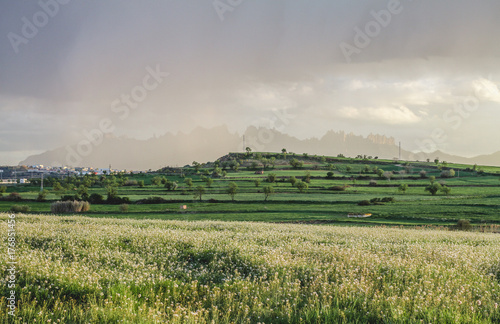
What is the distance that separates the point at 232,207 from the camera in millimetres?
70938

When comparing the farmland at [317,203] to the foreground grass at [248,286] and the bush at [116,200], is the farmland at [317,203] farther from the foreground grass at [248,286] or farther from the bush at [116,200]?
the foreground grass at [248,286]

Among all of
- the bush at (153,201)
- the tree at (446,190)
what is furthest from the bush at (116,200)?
the tree at (446,190)

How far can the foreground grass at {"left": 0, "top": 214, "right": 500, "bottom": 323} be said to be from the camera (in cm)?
690

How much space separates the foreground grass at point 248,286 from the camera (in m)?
6.90

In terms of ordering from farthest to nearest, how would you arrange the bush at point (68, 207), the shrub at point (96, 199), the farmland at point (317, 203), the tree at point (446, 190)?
the tree at point (446, 190), the shrub at point (96, 199), the bush at point (68, 207), the farmland at point (317, 203)

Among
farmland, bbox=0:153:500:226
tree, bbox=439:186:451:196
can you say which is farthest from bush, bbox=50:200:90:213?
tree, bbox=439:186:451:196

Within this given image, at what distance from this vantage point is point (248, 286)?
8.83 metres

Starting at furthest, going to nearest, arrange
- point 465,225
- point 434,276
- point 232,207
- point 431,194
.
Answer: point 431,194
point 232,207
point 465,225
point 434,276

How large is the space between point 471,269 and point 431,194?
97.4m

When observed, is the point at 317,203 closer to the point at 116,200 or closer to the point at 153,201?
the point at 153,201

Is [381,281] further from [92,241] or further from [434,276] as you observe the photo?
[92,241]

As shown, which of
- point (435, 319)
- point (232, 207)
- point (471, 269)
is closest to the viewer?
point (435, 319)

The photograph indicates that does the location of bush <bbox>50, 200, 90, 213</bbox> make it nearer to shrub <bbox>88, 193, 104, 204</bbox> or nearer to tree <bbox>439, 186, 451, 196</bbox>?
shrub <bbox>88, 193, 104, 204</bbox>

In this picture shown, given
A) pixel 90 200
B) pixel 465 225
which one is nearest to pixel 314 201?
pixel 465 225
